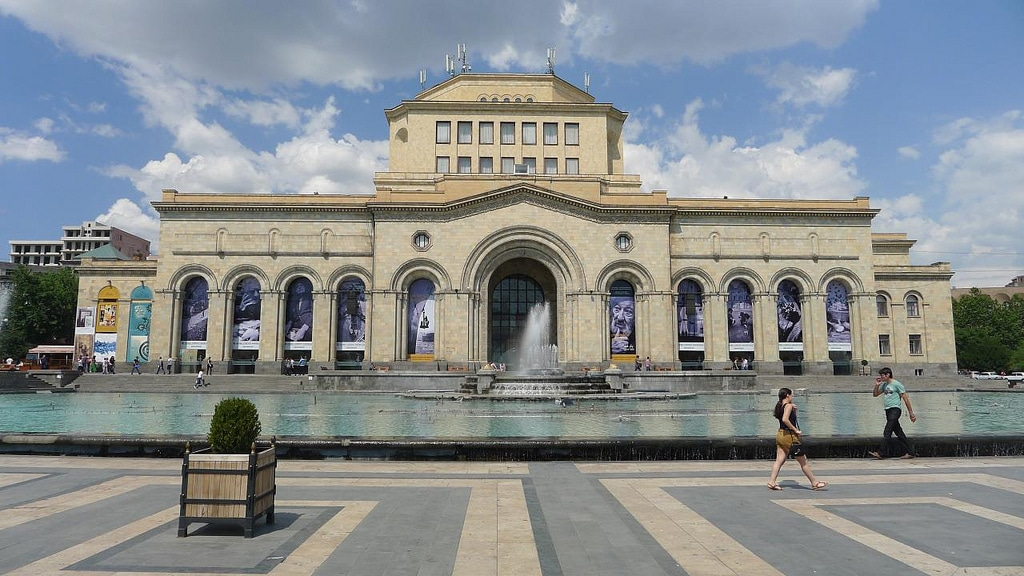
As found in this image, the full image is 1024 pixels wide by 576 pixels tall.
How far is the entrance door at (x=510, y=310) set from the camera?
1757 inches

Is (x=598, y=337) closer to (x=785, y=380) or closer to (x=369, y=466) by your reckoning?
(x=785, y=380)

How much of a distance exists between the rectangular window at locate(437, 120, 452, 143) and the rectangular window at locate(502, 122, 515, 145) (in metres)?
4.04

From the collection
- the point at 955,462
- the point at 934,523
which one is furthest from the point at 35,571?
the point at 955,462

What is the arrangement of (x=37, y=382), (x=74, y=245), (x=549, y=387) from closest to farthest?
(x=549, y=387) < (x=37, y=382) < (x=74, y=245)

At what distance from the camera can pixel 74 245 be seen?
108312mm

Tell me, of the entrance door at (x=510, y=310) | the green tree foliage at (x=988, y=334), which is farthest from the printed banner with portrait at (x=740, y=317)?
the green tree foliage at (x=988, y=334)

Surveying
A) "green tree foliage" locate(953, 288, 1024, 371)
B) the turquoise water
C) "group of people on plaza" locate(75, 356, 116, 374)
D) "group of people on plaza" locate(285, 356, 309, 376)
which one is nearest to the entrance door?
"group of people on plaza" locate(285, 356, 309, 376)

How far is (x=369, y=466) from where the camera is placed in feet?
33.3

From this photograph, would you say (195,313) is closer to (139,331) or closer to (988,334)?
(139,331)

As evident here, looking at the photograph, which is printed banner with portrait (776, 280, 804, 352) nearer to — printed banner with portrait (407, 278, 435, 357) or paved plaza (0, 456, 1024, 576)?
printed banner with portrait (407, 278, 435, 357)

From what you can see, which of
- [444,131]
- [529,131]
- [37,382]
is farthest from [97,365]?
[529,131]

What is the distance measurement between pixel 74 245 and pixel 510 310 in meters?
99.1

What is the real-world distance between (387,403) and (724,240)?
27.9 m

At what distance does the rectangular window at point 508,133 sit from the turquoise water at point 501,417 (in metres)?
25.2
